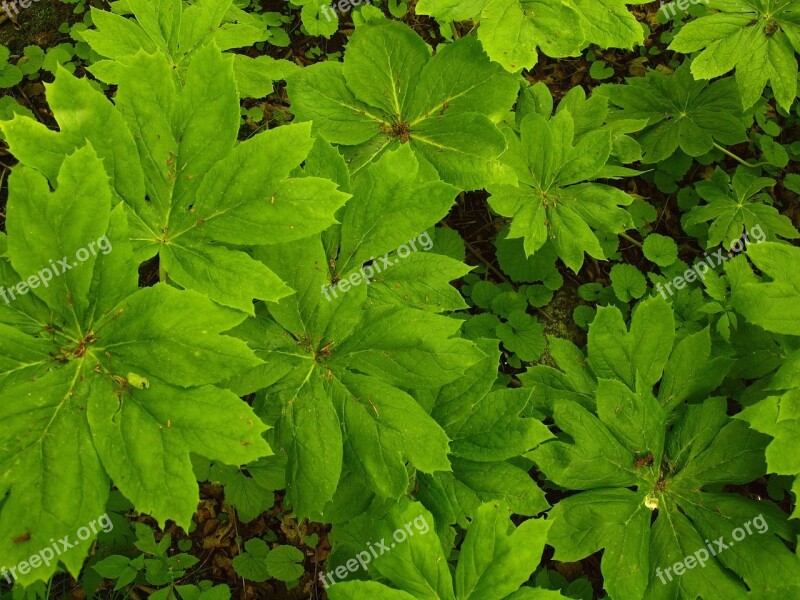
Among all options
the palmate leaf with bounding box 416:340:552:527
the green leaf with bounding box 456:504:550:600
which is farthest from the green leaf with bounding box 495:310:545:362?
the green leaf with bounding box 456:504:550:600

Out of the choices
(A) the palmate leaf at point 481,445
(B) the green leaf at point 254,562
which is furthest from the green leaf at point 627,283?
(B) the green leaf at point 254,562

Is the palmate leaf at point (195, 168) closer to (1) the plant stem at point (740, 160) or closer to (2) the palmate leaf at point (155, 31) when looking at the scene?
(2) the palmate leaf at point (155, 31)

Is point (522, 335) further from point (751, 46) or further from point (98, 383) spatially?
point (98, 383)

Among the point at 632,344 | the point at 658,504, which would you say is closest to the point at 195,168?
the point at 632,344

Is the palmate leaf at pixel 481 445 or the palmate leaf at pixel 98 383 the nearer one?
the palmate leaf at pixel 98 383

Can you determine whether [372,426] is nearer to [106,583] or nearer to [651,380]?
[651,380]

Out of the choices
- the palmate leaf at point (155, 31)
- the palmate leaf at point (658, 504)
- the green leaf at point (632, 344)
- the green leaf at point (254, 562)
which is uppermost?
the palmate leaf at point (155, 31)
